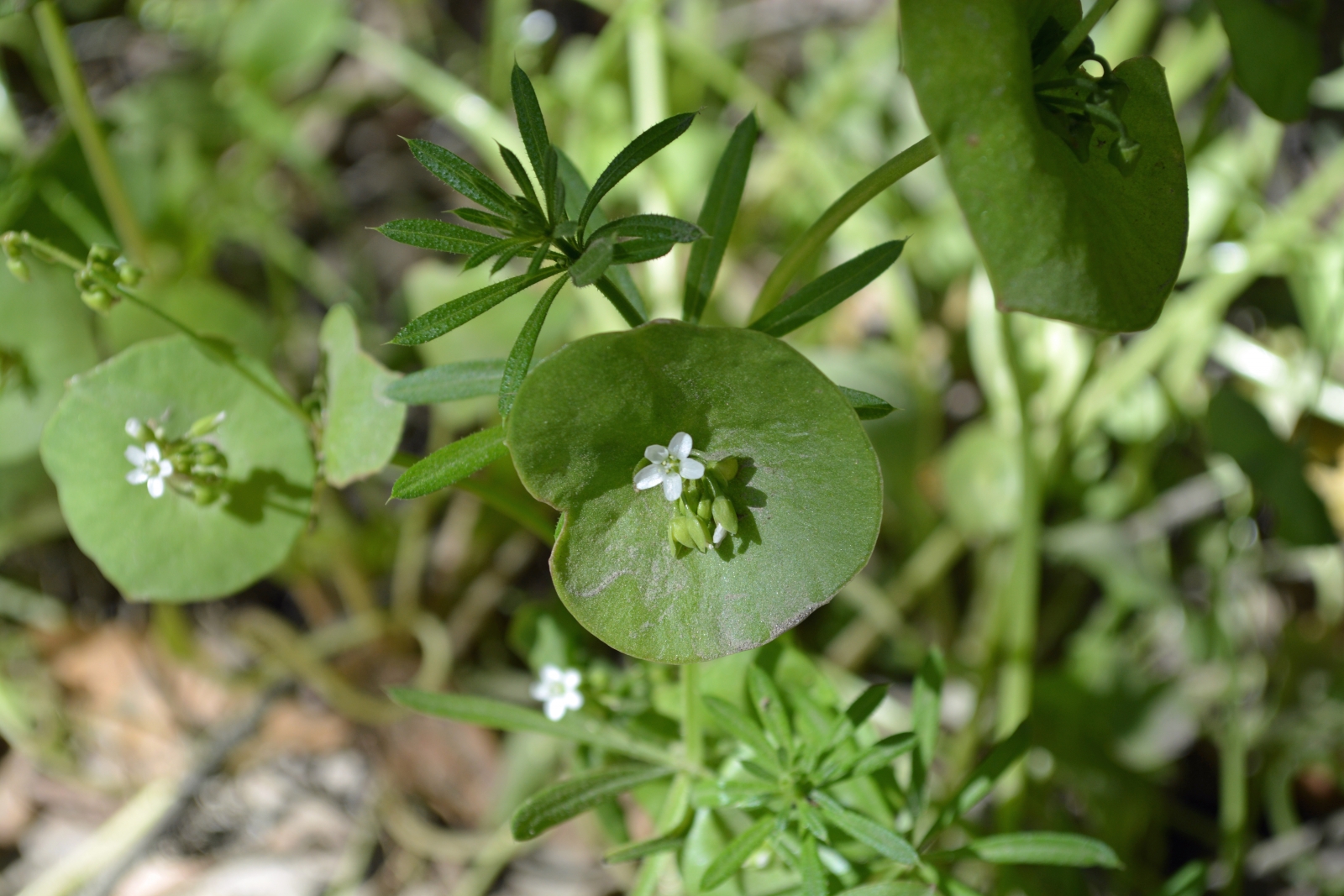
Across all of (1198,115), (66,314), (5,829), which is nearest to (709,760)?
(66,314)

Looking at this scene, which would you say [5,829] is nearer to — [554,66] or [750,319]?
[750,319]

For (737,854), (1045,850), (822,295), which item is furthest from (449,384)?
(1045,850)

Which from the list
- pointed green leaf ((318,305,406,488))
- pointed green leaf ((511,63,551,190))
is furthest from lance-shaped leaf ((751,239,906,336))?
pointed green leaf ((318,305,406,488))

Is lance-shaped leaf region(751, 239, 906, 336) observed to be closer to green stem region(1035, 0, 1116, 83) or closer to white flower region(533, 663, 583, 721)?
green stem region(1035, 0, 1116, 83)

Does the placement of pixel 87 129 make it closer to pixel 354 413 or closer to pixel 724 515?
pixel 354 413

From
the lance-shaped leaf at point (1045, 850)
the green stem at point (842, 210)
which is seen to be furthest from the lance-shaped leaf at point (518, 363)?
the lance-shaped leaf at point (1045, 850)

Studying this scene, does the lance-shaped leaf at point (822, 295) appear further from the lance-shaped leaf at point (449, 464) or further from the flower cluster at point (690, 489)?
the lance-shaped leaf at point (449, 464)
